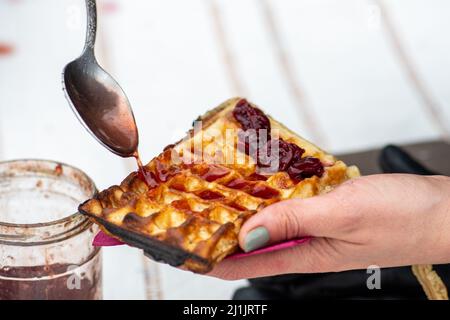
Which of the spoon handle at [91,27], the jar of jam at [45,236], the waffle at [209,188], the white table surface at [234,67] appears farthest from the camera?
the white table surface at [234,67]

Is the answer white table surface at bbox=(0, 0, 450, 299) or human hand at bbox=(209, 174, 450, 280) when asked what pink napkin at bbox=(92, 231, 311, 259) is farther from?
white table surface at bbox=(0, 0, 450, 299)

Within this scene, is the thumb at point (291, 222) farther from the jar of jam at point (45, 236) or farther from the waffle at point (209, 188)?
the jar of jam at point (45, 236)

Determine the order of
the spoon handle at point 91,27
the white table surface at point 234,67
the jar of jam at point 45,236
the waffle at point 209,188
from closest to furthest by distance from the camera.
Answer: the waffle at point 209,188
the jar of jam at point 45,236
the spoon handle at point 91,27
the white table surface at point 234,67

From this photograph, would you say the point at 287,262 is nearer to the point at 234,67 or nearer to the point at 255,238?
the point at 255,238

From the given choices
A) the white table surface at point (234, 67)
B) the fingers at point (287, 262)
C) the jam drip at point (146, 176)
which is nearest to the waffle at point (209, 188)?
the jam drip at point (146, 176)

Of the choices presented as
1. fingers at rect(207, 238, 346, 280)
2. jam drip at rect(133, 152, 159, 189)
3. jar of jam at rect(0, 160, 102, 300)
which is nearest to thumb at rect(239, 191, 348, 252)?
fingers at rect(207, 238, 346, 280)

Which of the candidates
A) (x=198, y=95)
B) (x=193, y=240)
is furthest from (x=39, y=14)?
(x=193, y=240)

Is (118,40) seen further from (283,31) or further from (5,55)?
(283,31)

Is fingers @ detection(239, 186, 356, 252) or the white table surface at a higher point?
Answer: the white table surface
